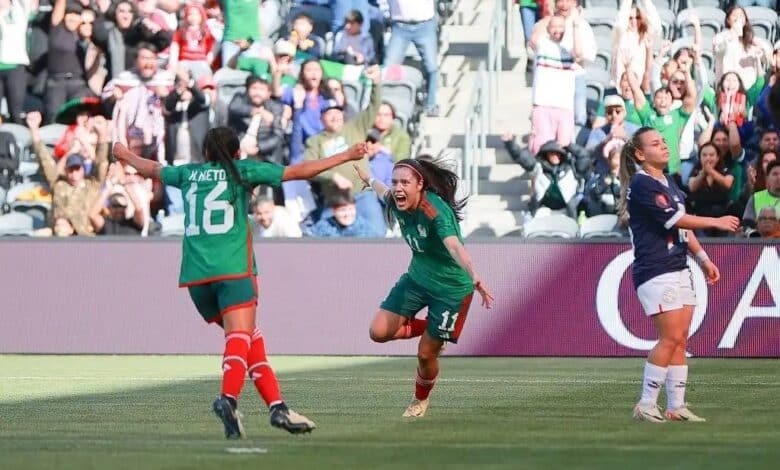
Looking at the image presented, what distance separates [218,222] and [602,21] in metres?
13.0

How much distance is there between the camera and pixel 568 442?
28.6ft

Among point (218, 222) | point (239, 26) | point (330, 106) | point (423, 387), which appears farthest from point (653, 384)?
point (239, 26)

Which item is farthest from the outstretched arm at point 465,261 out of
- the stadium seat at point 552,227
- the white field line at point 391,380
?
the stadium seat at point 552,227

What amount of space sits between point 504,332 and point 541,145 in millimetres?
3036

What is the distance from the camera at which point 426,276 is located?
10781mm

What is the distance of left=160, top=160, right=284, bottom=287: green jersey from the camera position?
9.18 m

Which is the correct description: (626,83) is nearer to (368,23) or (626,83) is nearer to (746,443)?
(368,23)

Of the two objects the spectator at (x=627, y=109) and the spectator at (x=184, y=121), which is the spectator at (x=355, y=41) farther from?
the spectator at (x=627, y=109)

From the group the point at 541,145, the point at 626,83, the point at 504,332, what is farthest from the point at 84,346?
the point at 626,83

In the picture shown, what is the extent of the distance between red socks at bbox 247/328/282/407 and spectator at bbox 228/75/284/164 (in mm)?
10657

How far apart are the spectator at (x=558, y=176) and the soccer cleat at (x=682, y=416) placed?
9078 mm

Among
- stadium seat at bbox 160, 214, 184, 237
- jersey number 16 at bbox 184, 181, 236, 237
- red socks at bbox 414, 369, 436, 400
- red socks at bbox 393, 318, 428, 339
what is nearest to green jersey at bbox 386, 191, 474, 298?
red socks at bbox 393, 318, 428, 339

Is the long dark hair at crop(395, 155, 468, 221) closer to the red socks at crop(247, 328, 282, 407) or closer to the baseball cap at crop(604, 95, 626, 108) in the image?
the red socks at crop(247, 328, 282, 407)

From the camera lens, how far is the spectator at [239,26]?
2138cm
